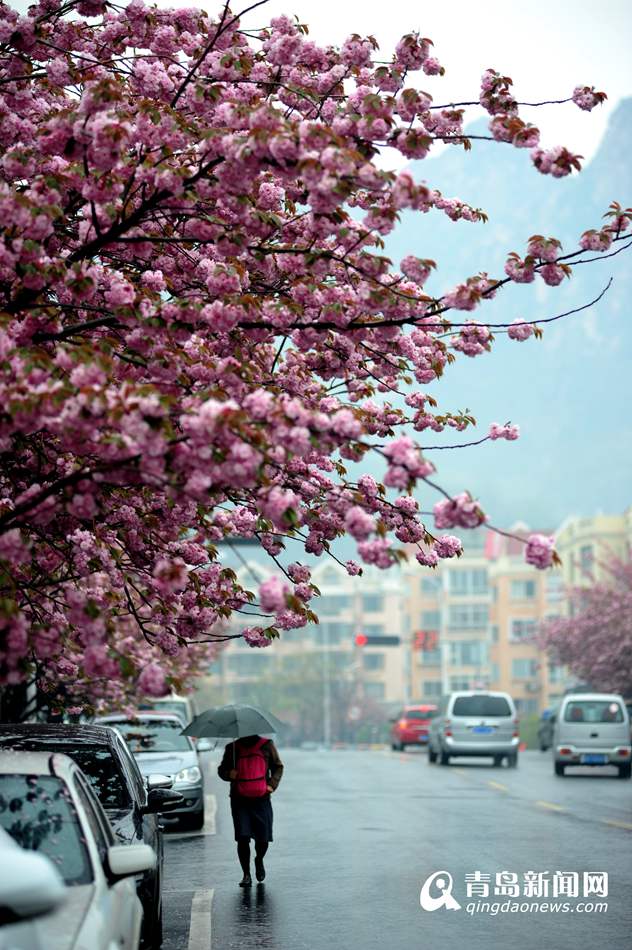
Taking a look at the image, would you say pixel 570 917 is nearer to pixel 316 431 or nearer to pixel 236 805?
pixel 236 805

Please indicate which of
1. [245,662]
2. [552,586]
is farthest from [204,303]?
[245,662]

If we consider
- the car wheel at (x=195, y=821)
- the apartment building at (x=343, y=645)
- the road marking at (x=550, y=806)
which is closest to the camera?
the car wheel at (x=195, y=821)

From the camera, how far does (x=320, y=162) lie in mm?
8273

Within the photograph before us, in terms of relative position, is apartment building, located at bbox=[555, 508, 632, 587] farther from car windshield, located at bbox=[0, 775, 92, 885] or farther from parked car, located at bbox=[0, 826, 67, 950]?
parked car, located at bbox=[0, 826, 67, 950]

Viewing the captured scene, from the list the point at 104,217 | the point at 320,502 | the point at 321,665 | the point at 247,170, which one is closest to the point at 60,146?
the point at 104,217

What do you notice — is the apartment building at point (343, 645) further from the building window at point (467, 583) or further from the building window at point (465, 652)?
the building window at point (467, 583)

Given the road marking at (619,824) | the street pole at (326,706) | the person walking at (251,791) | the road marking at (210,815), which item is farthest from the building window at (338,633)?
the person walking at (251,791)

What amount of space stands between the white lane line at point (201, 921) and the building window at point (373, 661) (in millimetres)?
129906

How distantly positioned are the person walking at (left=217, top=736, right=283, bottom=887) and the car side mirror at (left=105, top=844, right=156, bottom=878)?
769 centimetres

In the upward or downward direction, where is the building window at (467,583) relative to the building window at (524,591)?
upward

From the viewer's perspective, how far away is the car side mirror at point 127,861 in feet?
23.0

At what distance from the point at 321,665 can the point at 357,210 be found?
11435cm

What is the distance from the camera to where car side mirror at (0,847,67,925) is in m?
4.92

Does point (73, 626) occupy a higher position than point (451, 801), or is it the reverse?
point (73, 626)
